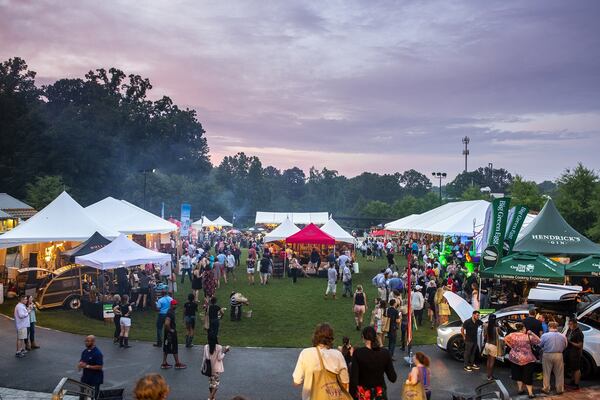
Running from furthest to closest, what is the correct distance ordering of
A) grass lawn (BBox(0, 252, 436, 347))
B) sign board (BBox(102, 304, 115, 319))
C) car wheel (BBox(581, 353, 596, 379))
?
sign board (BBox(102, 304, 115, 319)), grass lawn (BBox(0, 252, 436, 347)), car wheel (BBox(581, 353, 596, 379))

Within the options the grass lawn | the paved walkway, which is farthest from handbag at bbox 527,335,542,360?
the grass lawn

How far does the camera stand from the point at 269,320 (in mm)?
16062

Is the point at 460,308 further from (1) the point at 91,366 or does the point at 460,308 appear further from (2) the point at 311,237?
(2) the point at 311,237

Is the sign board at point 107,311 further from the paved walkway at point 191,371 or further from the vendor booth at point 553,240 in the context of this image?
the vendor booth at point 553,240

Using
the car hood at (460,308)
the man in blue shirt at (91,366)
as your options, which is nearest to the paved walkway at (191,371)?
the car hood at (460,308)

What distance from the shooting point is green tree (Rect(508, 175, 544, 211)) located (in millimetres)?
38875

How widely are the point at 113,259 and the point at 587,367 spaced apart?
47.9ft

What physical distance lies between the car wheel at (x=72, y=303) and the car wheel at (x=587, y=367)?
15821mm

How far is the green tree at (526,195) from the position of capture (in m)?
38.9

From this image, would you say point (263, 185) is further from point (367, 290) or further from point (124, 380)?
point (124, 380)

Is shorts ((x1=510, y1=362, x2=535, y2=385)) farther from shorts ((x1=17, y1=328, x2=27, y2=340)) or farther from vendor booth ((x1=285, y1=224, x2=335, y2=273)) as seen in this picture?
vendor booth ((x1=285, y1=224, x2=335, y2=273))

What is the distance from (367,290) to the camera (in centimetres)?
2233

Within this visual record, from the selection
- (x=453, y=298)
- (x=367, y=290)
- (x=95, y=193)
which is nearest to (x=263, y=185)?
(x=95, y=193)

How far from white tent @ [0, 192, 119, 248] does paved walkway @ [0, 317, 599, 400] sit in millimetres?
7335
